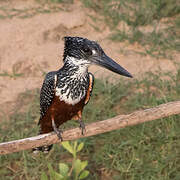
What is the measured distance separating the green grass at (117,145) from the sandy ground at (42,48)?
1.47 ft

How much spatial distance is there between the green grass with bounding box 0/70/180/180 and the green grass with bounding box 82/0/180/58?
97 centimetres

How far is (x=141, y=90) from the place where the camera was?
14.8 feet

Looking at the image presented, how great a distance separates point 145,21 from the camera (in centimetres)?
562

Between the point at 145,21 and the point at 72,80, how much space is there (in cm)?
310

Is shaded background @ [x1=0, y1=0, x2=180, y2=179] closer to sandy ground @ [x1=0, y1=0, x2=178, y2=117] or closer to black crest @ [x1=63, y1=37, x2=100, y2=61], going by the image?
sandy ground @ [x1=0, y1=0, x2=178, y2=117]

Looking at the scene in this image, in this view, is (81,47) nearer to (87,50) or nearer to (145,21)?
(87,50)

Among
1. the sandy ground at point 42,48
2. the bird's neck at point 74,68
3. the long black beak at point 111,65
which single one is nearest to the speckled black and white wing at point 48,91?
the bird's neck at point 74,68

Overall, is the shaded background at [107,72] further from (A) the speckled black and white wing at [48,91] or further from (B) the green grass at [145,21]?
(A) the speckled black and white wing at [48,91]

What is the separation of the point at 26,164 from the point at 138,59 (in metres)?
2.15

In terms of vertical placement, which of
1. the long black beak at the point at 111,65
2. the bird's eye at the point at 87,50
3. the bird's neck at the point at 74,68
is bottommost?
the bird's neck at the point at 74,68

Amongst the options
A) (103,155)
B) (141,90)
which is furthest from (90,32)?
(103,155)

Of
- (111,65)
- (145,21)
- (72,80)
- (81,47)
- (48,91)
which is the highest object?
(81,47)

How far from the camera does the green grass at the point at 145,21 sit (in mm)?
5211

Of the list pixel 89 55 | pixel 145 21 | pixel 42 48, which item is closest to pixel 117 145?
pixel 89 55
